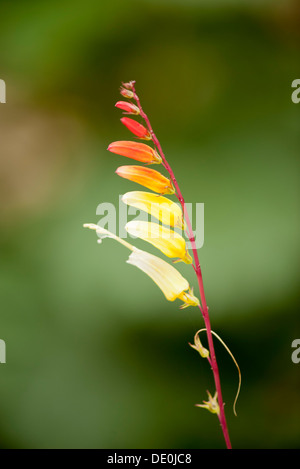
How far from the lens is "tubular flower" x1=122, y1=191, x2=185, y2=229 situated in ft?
0.68

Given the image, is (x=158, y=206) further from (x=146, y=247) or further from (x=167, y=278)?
(x=146, y=247)

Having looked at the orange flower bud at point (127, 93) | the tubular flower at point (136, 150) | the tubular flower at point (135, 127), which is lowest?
the tubular flower at point (136, 150)

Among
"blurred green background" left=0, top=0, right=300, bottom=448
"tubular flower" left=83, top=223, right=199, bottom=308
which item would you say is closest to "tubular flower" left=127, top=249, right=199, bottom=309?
"tubular flower" left=83, top=223, right=199, bottom=308

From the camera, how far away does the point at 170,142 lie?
0.71 m

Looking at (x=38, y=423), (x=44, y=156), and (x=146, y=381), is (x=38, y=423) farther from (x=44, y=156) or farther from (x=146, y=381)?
(x=44, y=156)

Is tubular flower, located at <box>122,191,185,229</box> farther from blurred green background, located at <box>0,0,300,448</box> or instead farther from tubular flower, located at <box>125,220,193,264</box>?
blurred green background, located at <box>0,0,300,448</box>

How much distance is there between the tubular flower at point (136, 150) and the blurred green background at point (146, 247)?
33cm

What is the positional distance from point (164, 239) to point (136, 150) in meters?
0.04

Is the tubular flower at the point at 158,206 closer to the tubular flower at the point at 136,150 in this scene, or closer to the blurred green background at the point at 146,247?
the tubular flower at the point at 136,150

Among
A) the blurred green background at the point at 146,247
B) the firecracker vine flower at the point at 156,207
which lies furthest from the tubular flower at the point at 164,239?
the blurred green background at the point at 146,247

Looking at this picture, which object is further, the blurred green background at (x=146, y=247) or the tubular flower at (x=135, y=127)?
the blurred green background at (x=146, y=247)

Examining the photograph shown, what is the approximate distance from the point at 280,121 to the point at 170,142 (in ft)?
0.59

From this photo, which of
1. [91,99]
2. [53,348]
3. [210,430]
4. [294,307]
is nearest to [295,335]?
[294,307]

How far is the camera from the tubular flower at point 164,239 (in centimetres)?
20
